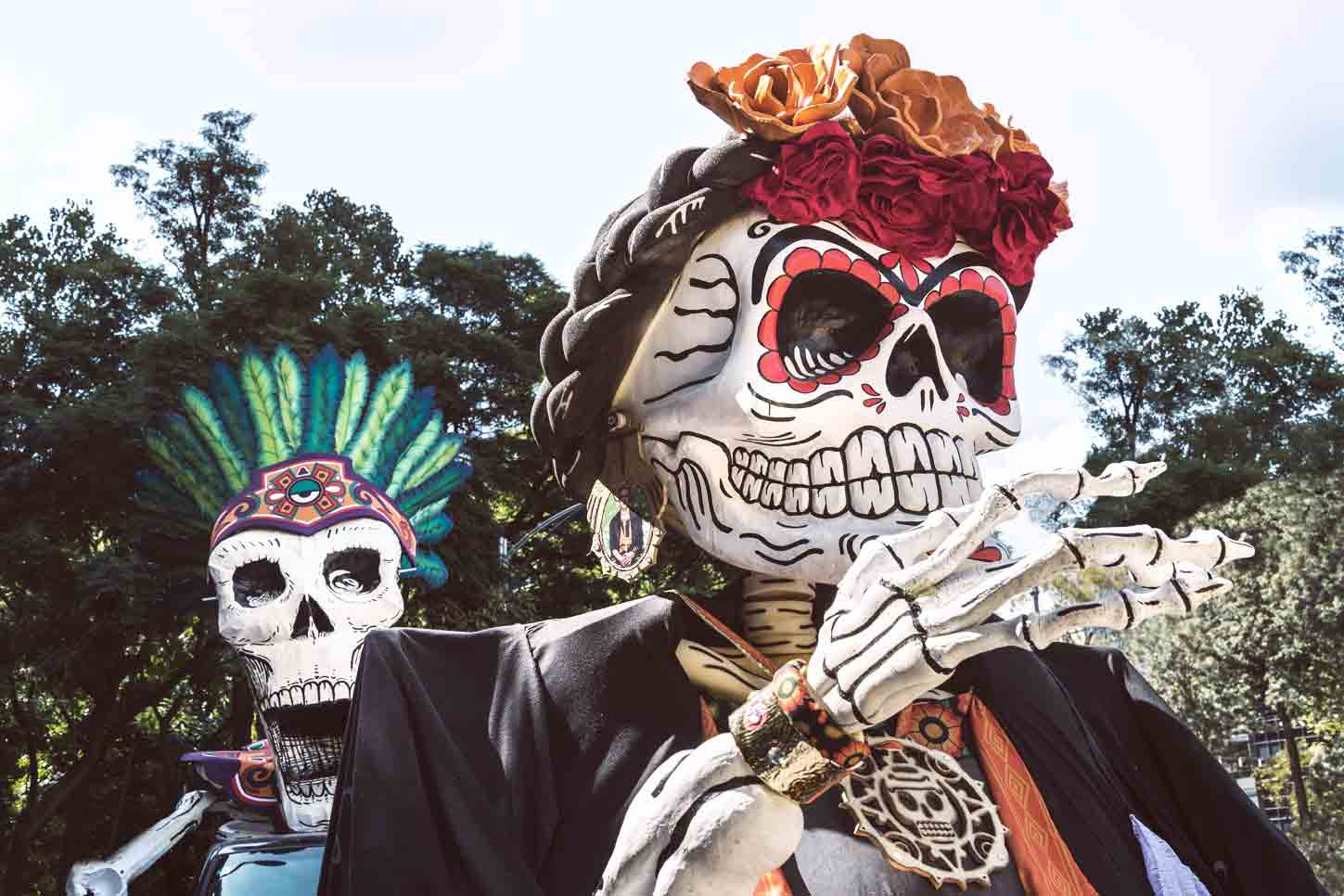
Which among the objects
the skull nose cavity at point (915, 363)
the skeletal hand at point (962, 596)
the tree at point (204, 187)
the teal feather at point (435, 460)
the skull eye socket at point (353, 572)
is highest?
the tree at point (204, 187)

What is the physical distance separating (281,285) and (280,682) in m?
9.28

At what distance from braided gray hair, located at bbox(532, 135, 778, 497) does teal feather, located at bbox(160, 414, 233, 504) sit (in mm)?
3823

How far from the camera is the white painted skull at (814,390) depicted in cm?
263

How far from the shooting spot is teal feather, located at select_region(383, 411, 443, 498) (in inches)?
254

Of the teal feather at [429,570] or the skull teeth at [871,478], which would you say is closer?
the skull teeth at [871,478]

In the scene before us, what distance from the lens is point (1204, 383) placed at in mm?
22828

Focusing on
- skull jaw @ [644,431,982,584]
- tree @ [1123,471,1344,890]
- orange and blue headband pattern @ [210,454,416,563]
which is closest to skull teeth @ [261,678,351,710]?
orange and blue headband pattern @ [210,454,416,563]

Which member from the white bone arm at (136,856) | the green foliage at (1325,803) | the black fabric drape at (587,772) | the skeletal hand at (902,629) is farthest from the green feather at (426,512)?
the green foliage at (1325,803)

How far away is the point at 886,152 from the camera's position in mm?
2818

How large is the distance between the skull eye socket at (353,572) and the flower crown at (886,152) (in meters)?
3.65

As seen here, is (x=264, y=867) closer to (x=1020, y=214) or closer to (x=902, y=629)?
(x=1020, y=214)

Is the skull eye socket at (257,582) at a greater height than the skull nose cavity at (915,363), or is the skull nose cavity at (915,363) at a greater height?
the skull eye socket at (257,582)

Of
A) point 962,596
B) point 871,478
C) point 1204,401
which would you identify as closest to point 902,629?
point 962,596

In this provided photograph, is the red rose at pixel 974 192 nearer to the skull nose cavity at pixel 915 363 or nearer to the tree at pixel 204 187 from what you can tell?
the skull nose cavity at pixel 915 363
